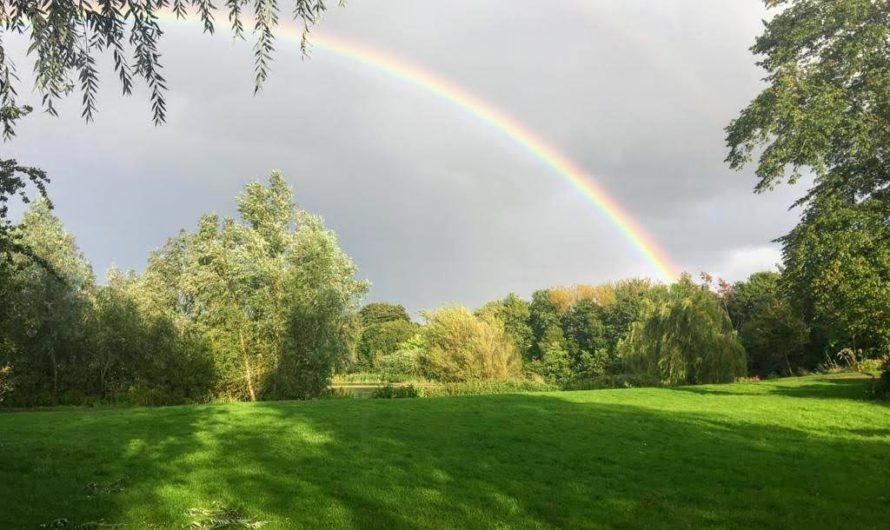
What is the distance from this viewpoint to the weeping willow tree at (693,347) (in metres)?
35.9

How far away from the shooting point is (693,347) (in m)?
36.2

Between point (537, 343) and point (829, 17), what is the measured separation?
65757mm

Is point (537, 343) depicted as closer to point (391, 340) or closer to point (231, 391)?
point (391, 340)

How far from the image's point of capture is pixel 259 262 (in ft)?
95.8

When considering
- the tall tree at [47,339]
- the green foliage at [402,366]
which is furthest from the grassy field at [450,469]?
the green foliage at [402,366]

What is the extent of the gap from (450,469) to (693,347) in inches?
1231

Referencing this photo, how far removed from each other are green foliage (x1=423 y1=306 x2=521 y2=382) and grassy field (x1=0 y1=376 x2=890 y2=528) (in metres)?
24.2

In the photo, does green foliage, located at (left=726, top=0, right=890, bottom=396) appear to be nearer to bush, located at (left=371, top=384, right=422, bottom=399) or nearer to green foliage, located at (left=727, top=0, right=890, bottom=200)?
green foliage, located at (left=727, top=0, right=890, bottom=200)

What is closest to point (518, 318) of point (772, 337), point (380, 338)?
point (380, 338)

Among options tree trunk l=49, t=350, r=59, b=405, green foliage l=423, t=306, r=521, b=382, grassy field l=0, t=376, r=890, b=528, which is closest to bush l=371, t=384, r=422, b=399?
grassy field l=0, t=376, r=890, b=528

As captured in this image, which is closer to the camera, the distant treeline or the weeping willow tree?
the distant treeline

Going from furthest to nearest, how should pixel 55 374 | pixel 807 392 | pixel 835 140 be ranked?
pixel 55 374 → pixel 807 392 → pixel 835 140

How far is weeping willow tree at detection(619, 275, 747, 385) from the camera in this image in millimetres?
35906

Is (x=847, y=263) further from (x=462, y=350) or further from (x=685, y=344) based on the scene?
(x=462, y=350)
